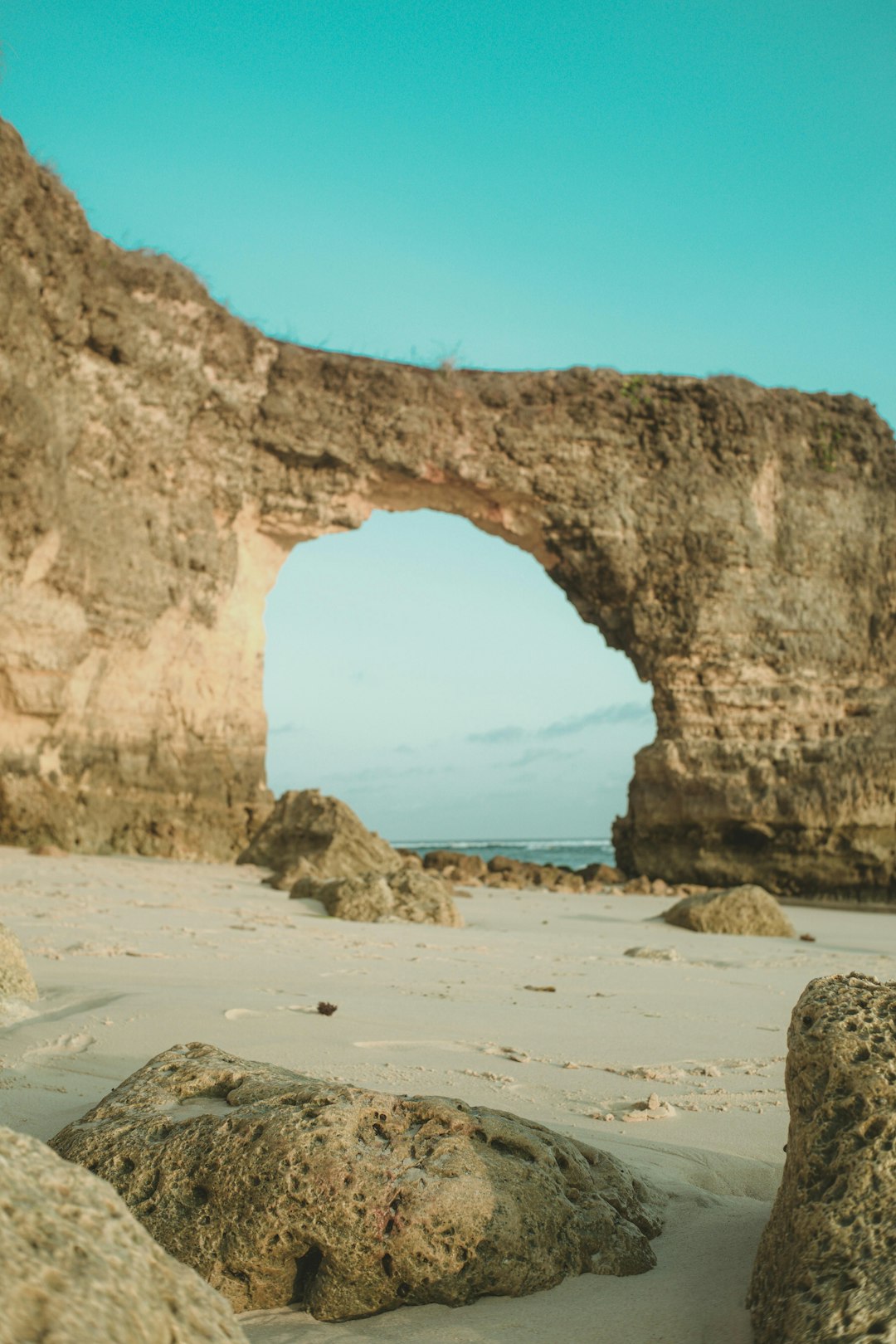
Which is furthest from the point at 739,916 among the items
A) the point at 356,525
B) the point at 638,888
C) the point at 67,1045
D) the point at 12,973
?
the point at 356,525

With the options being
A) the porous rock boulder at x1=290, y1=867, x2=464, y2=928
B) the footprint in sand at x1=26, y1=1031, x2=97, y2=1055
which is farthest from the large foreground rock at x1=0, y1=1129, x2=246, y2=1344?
the porous rock boulder at x1=290, y1=867, x2=464, y2=928

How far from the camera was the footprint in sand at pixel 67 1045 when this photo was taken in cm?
311

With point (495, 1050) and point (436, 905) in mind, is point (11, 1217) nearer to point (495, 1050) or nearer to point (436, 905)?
point (495, 1050)

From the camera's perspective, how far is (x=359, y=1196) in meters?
1.90

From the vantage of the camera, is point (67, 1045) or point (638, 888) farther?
point (638, 888)

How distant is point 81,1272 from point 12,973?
2.68 metres

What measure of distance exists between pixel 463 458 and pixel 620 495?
90.2 inches

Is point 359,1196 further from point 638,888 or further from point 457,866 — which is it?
point 457,866

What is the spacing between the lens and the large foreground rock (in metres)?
1.18

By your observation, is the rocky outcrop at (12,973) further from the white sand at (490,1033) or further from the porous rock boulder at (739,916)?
the porous rock boulder at (739,916)

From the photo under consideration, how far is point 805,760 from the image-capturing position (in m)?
13.5

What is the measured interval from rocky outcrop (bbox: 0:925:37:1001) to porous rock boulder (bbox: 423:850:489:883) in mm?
8647

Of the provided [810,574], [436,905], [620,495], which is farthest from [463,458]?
[436,905]

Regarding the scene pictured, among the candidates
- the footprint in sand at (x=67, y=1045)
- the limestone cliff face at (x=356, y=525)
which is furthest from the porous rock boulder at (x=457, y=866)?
the footprint in sand at (x=67, y=1045)
